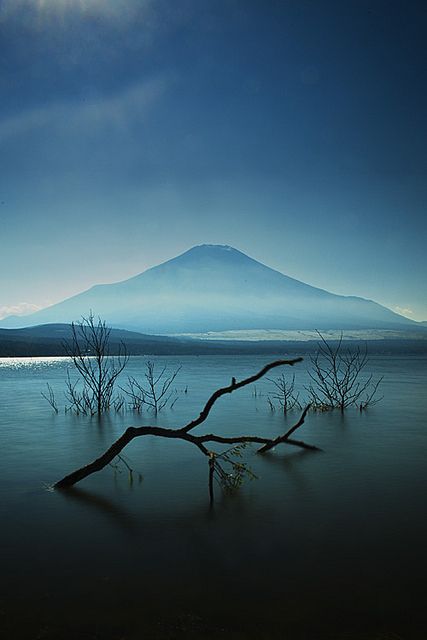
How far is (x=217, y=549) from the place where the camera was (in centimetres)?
621

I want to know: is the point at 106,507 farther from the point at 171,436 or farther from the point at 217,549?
the point at 217,549

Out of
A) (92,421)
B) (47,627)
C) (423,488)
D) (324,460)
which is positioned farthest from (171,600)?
(92,421)

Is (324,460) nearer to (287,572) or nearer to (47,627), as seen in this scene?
(287,572)

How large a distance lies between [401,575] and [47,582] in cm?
370

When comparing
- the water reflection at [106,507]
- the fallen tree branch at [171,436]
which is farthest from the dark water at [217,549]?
the fallen tree branch at [171,436]

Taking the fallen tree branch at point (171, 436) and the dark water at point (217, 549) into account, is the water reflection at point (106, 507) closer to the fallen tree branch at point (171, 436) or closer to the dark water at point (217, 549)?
the dark water at point (217, 549)

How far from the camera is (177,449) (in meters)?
12.7

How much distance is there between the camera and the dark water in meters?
4.67

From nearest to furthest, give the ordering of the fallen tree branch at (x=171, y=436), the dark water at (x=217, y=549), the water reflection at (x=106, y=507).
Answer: the dark water at (x=217, y=549)
the water reflection at (x=106, y=507)
the fallen tree branch at (x=171, y=436)

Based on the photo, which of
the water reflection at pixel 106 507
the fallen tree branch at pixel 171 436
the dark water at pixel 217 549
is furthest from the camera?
the fallen tree branch at pixel 171 436

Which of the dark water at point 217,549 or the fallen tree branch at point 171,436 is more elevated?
the fallen tree branch at point 171,436

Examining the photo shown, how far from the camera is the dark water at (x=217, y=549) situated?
15.3 feet

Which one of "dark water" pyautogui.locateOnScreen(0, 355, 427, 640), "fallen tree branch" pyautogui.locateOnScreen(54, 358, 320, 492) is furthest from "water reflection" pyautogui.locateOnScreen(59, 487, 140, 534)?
"fallen tree branch" pyautogui.locateOnScreen(54, 358, 320, 492)

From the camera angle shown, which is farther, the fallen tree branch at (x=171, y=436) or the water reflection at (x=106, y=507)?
the fallen tree branch at (x=171, y=436)
